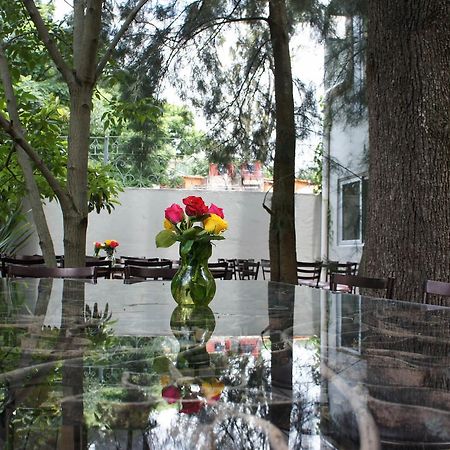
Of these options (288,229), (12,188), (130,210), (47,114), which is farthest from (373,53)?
(130,210)

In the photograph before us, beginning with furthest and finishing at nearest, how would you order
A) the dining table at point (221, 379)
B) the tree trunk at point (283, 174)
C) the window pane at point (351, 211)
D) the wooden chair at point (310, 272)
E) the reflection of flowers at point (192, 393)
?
the window pane at point (351, 211) → the wooden chair at point (310, 272) → the tree trunk at point (283, 174) → the reflection of flowers at point (192, 393) → the dining table at point (221, 379)

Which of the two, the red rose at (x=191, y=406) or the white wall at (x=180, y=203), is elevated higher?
the white wall at (x=180, y=203)

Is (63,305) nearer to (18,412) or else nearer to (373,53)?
(18,412)

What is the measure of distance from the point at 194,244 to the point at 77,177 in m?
2.11

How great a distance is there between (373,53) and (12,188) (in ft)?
11.3

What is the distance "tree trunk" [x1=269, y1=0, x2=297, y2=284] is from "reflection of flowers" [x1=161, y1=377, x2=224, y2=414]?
473 cm

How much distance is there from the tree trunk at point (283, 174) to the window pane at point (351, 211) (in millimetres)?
3315

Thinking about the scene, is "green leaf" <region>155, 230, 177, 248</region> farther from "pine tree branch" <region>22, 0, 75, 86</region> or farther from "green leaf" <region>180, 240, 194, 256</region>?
"pine tree branch" <region>22, 0, 75, 86</region>

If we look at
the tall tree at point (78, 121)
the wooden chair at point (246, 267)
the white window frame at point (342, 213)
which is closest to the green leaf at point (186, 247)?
the tall tree at point (78, 121)

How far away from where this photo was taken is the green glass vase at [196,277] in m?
1.78

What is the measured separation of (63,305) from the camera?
181cm

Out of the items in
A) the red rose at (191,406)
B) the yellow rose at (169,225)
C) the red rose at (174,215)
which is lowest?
the red rose at (191,406)

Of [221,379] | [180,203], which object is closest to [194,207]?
[221,379]

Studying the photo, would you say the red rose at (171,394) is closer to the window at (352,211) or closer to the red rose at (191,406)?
the red rose at (191,406)
